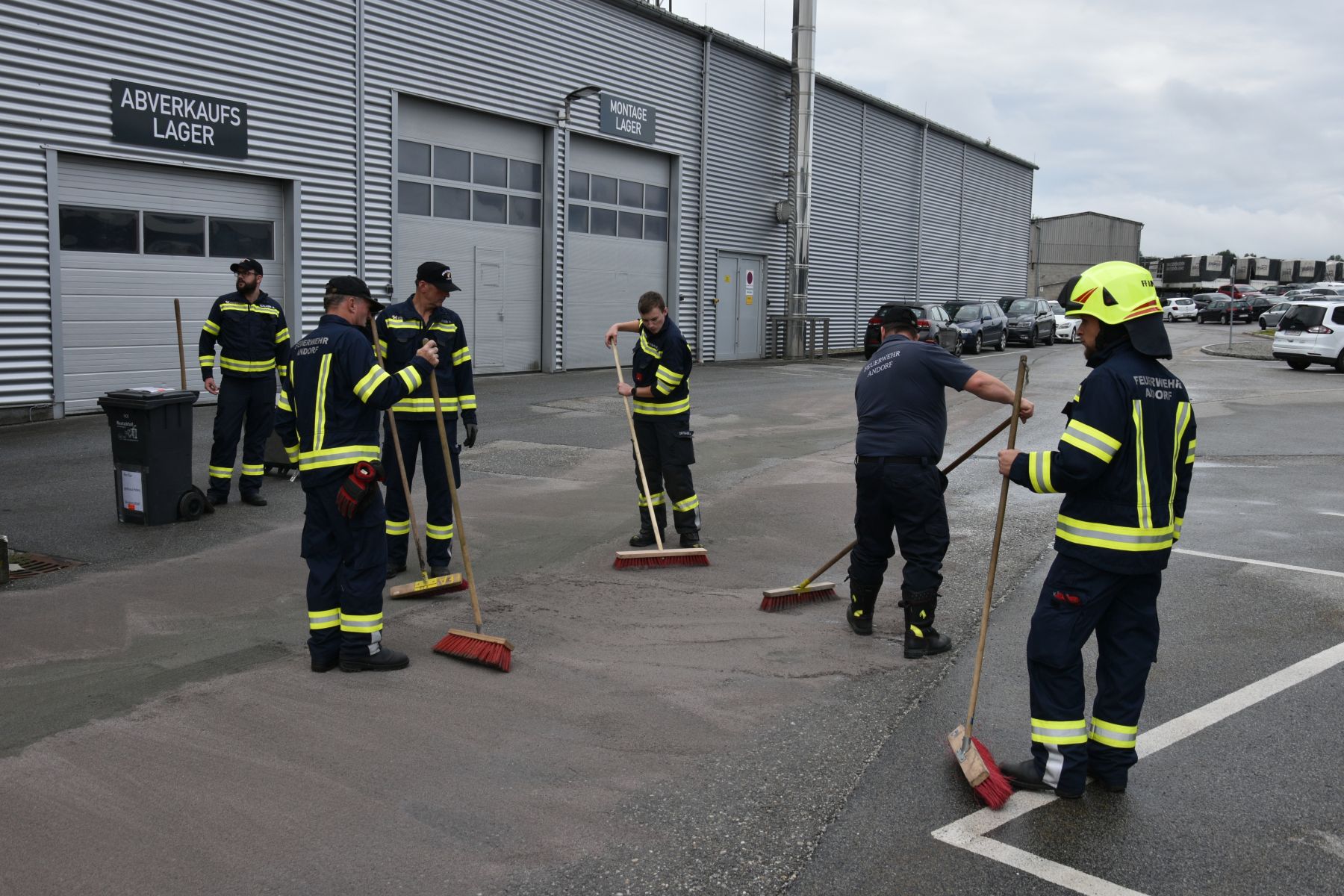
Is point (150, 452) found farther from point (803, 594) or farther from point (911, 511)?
point (911, 511)

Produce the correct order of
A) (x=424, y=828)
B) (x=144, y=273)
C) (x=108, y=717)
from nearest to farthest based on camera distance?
(x=424, y=828) < (x=108, y=717) < (x=144, y=273)

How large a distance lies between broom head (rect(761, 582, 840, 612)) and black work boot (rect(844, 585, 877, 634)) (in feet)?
1.81

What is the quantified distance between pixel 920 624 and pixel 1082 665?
5.92 feet

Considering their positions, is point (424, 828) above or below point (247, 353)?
below

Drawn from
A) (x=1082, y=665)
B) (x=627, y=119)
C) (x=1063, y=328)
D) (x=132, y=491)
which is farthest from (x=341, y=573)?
(x=1063, y=328)

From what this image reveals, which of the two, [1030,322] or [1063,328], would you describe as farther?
[1063,328]

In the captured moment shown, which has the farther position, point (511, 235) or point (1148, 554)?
point (511, 235)

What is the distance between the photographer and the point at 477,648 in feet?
19.1

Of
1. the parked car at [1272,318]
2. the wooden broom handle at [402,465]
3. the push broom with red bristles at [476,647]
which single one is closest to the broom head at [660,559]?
the wooden broom handle at [402,465]

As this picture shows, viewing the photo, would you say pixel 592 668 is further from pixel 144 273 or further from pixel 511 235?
pixel 511 235

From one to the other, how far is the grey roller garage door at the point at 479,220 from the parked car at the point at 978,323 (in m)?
16.0

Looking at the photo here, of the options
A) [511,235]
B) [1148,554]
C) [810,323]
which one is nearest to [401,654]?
[1148,554]

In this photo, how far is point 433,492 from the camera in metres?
7.55

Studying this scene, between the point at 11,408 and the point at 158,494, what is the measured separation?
6717 millimetres
